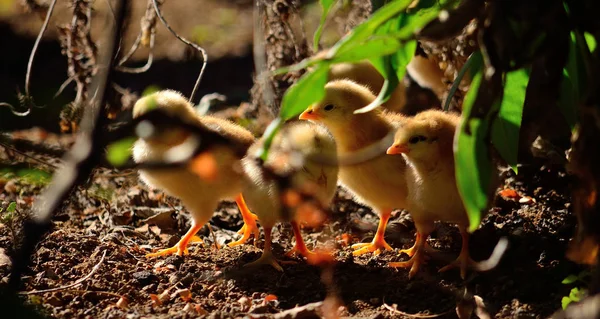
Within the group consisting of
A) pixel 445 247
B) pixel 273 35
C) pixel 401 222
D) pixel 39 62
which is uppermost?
pixel 39 62

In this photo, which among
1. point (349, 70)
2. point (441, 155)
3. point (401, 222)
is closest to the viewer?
point (441, 155)

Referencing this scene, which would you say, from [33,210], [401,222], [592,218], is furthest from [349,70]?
[592,218]

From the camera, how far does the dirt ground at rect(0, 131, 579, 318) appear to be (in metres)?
2.83

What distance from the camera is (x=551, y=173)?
4.04 m

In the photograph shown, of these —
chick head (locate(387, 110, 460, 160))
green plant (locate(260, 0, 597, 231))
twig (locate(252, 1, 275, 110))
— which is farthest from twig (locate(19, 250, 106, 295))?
twig (locate(252, 1, 275, 110))

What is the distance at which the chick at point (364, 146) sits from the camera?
138 inches

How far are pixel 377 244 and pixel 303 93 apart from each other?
5.12 ft

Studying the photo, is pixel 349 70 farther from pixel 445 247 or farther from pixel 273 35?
pixel 445 247

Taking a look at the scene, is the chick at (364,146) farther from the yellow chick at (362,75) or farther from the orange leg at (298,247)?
the yellow chick at (362,75)

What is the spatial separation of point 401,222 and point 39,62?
5.09 meters

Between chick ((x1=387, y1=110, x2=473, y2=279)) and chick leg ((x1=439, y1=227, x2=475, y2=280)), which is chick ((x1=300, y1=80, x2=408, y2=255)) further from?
chick leg ((x1=439, y1=227, x2=475, y2=280))

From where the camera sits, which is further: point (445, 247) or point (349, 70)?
point (349, 70)

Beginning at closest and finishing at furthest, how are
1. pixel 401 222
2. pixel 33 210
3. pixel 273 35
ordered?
pixel 33 210 → pixel 401 222 → pixel 273 35

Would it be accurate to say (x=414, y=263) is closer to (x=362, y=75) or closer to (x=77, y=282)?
(x=77, y=282)
